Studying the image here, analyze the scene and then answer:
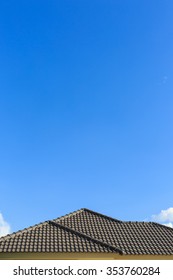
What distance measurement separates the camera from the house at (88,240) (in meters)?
20.7

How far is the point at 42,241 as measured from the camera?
21625 mm

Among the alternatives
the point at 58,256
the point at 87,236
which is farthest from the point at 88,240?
the point at 58,256

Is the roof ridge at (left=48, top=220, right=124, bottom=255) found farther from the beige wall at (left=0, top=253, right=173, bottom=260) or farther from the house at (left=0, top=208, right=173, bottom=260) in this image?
the beige wall at (left=0, top=253, right=173, bottom=260)

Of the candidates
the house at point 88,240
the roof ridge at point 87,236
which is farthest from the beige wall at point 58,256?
the roof ridge at point 87,236

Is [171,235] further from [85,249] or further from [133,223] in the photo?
[85,249]

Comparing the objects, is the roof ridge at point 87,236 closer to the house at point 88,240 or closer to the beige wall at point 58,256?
the house at point 88,240

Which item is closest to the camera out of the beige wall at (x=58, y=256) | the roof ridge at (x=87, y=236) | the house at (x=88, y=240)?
the beige wall at (x=58, y=256)

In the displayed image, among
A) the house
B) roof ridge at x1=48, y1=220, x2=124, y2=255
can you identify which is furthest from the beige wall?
roof ridge at x1=48, y1=220, x2=124, y2=255

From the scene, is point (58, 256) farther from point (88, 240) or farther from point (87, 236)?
point (87, 236)

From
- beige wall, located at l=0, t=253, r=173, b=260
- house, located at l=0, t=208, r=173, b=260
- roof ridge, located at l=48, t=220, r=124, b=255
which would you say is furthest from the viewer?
roof ridge, located at l=48, t=220, r=124, b=255

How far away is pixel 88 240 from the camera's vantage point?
72.0 feet

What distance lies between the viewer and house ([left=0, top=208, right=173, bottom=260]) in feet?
67.8

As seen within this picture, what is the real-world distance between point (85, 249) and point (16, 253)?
12.1 feet
